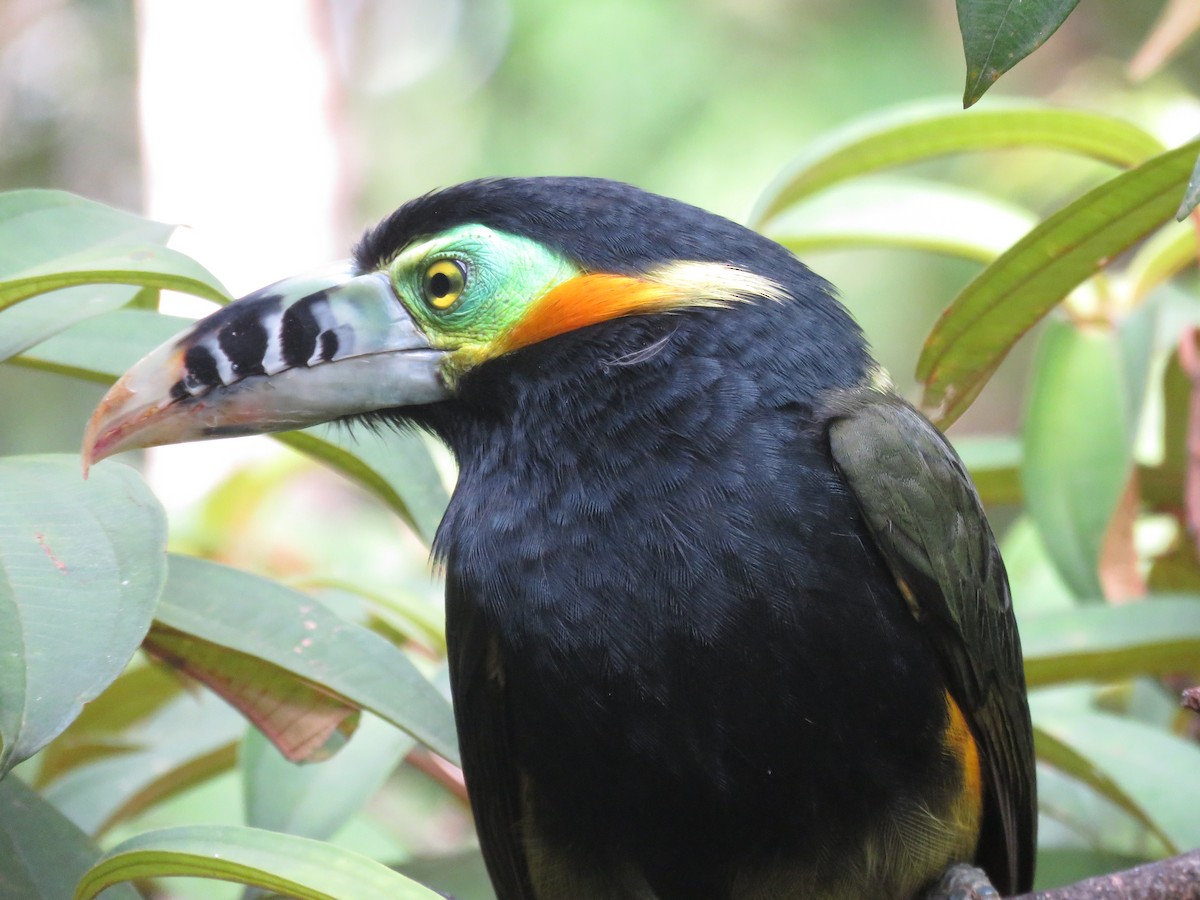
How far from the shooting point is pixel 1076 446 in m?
2.57

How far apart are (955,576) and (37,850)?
4.43ft

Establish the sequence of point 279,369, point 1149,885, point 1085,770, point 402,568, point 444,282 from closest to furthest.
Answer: point 1149,885, point 279,369, point 444,282, point 1085,770, point 402,568

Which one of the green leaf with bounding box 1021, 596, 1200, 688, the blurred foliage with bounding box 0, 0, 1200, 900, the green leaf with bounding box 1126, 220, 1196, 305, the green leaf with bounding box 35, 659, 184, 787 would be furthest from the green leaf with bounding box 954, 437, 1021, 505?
the green leaf with bounding box 35, 659, 184, 787

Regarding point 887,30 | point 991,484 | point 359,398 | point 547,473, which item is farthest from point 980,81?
point 887,30

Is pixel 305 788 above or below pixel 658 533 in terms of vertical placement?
below

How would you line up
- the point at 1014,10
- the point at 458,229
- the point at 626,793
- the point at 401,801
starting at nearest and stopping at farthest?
the point at 1014,10 < the point at 626,793 < the point at 458,229 < the point at 401,801

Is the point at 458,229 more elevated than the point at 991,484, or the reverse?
the point at 458,229

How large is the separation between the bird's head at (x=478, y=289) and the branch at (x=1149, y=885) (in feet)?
2.92

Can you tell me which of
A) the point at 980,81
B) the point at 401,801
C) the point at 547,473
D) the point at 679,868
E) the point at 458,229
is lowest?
the point at 401,801

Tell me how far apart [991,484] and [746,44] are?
23.3 ft

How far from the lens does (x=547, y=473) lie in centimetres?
196

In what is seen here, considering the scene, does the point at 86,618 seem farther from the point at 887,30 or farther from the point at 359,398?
the point at 887,30

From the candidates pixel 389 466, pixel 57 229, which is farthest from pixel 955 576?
pixel 57 229

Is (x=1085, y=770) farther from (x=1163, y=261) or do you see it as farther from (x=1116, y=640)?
(x=1163, y=261)
